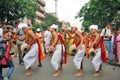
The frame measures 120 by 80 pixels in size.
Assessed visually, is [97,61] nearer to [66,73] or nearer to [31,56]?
[66,73]

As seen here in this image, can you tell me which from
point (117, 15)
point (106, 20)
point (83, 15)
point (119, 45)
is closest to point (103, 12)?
point (106, 20)

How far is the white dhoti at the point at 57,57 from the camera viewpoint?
14493 millimetres

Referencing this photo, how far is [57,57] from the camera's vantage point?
47.8 feet

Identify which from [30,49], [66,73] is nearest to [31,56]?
[30,49]

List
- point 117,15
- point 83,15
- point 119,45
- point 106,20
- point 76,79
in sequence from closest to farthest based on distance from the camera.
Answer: point 76,79 → point 119,45 → point 117,15 → point 106,20 → point 83,15

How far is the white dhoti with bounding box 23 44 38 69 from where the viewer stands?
1473 cm

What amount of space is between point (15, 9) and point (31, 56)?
2672 centimetres

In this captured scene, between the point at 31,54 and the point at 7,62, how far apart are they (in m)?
2.54

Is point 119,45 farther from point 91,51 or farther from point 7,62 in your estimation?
point 7,62

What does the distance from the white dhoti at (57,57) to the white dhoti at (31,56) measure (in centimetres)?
71

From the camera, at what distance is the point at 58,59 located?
574 inches

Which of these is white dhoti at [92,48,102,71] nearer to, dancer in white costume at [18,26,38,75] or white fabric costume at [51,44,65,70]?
white fabric costume at [51,44,65,70]

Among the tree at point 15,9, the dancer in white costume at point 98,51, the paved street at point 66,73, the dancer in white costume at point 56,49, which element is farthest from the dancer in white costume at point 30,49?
the tree at point 15,9

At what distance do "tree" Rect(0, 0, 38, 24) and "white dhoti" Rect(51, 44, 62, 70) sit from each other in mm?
25671
